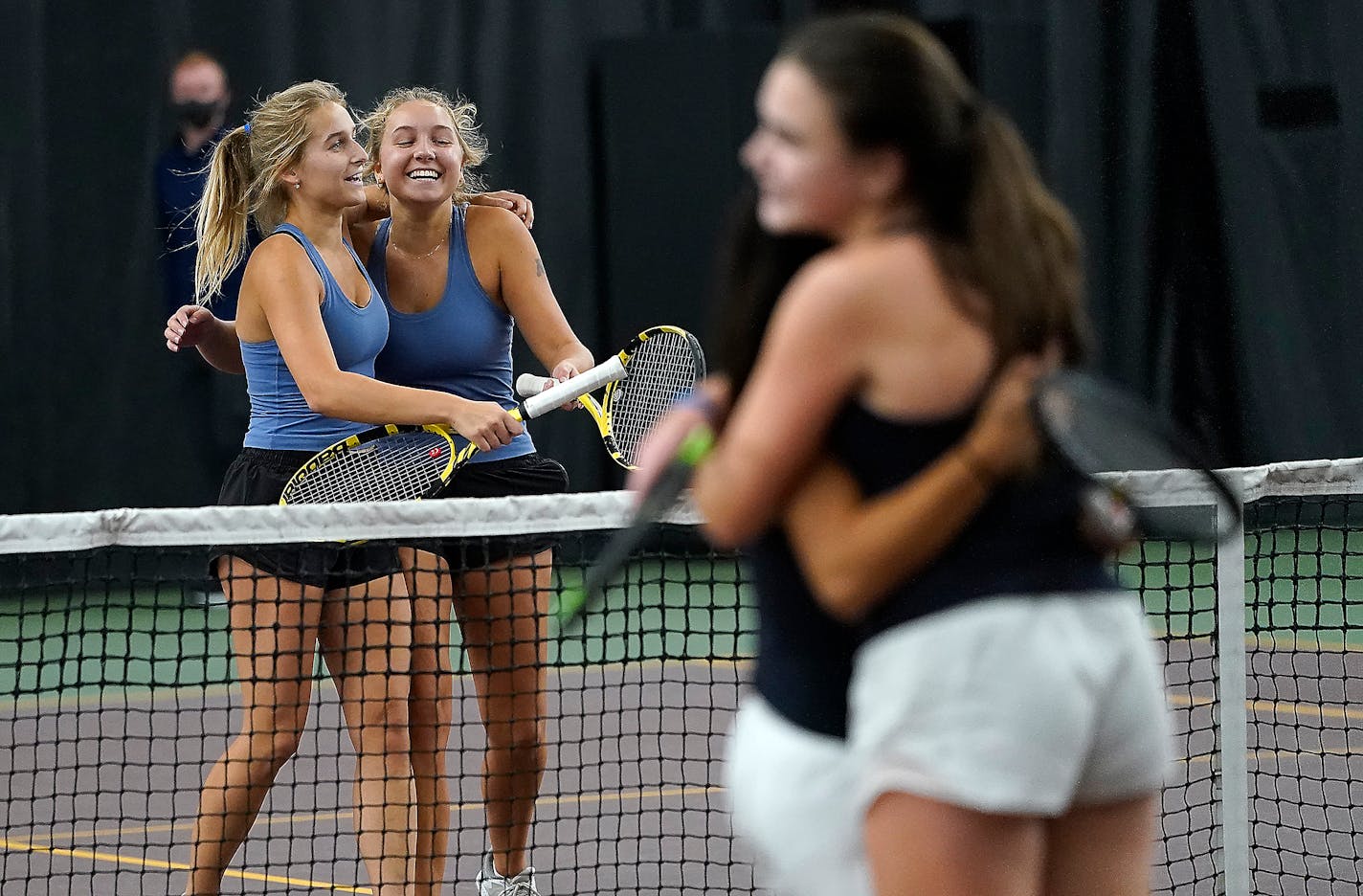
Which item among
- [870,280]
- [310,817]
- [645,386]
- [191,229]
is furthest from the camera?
[191,229]

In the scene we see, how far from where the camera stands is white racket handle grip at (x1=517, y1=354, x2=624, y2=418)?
297 cm

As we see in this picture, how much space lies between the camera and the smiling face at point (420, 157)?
2990 mm

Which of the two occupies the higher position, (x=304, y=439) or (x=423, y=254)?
(x=423, y=254)

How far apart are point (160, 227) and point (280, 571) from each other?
460 cm

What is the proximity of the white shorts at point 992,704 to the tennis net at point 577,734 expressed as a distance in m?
0.56

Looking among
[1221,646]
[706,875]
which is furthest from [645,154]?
[1221,646]

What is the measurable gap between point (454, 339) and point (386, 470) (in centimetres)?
27

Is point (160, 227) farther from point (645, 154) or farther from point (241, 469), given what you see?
point (241, 469)

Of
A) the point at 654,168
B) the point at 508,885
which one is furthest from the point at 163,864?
the point at 654,168

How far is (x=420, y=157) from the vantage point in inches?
118

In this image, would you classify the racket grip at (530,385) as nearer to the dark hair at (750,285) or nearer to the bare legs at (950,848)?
the dark hair at (750,285)

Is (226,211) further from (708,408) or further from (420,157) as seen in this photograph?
(708,408)

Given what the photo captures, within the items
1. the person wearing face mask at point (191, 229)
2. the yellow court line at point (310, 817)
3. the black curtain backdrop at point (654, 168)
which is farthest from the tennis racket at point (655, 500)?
the black curtain backdrop at point (654, 168)

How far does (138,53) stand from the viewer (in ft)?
22.9
